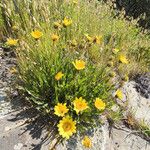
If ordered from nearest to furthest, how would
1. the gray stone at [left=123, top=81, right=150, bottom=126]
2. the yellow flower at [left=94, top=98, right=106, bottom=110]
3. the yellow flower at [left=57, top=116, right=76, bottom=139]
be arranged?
the yellow flower at [left=57, top=116, right=76, bottom=139] → the yellow flower at [left=94, top=98, right=106, bottom=110] → the gray stone at [left=123, top=81, right=150, bottom=126]

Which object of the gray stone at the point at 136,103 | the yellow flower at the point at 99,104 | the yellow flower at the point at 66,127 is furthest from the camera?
the gray stone at the point at 136,103

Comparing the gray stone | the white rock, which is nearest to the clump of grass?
the white rock

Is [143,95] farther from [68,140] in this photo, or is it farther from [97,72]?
[68,140]

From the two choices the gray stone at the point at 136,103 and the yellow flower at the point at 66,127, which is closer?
the yellow flower at the point at 66,127

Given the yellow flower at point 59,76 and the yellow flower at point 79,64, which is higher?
the yellow flower at point 79,64

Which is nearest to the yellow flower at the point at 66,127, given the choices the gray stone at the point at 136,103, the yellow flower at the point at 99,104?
the yellow flower at the point at 99,104

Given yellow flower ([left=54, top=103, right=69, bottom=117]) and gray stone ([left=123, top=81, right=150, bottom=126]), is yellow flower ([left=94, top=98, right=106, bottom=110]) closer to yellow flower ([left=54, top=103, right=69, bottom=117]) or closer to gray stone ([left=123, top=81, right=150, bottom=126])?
yellow flower ([left=54, top=103, right=69, bottom=117])

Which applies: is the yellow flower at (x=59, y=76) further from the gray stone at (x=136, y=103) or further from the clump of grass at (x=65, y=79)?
the gray stone at (x=136, y=103)
